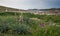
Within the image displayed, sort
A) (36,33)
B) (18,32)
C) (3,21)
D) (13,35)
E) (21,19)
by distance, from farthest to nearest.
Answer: (21,19)
(3,21)
(18,32)
(13,35)
(36,33)

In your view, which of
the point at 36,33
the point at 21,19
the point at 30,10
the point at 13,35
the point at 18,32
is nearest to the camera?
the point at 36,33

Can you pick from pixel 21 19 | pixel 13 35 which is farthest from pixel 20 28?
pixel 21 19

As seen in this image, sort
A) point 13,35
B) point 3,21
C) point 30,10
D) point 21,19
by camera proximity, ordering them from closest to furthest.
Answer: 1. point 13,35
2. point 3,21
3. point 21,19
4. point 30,10

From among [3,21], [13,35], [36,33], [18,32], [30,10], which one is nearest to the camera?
[36,33]

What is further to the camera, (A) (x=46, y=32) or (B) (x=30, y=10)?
(B) (x=30, y=10)

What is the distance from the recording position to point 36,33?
10203 mm

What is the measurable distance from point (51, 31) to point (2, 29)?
2.95 m

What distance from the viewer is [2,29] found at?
1252 cm

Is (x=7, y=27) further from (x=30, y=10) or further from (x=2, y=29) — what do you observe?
(x=30, y=10)

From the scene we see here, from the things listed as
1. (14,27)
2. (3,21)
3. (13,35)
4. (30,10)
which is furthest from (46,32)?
(30,10)

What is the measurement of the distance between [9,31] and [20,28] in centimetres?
53

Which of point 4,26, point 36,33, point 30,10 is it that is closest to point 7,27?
point 4,26

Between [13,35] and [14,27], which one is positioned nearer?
[13,35]

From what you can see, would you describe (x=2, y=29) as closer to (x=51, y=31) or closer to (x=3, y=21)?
(x=3, y=21)
